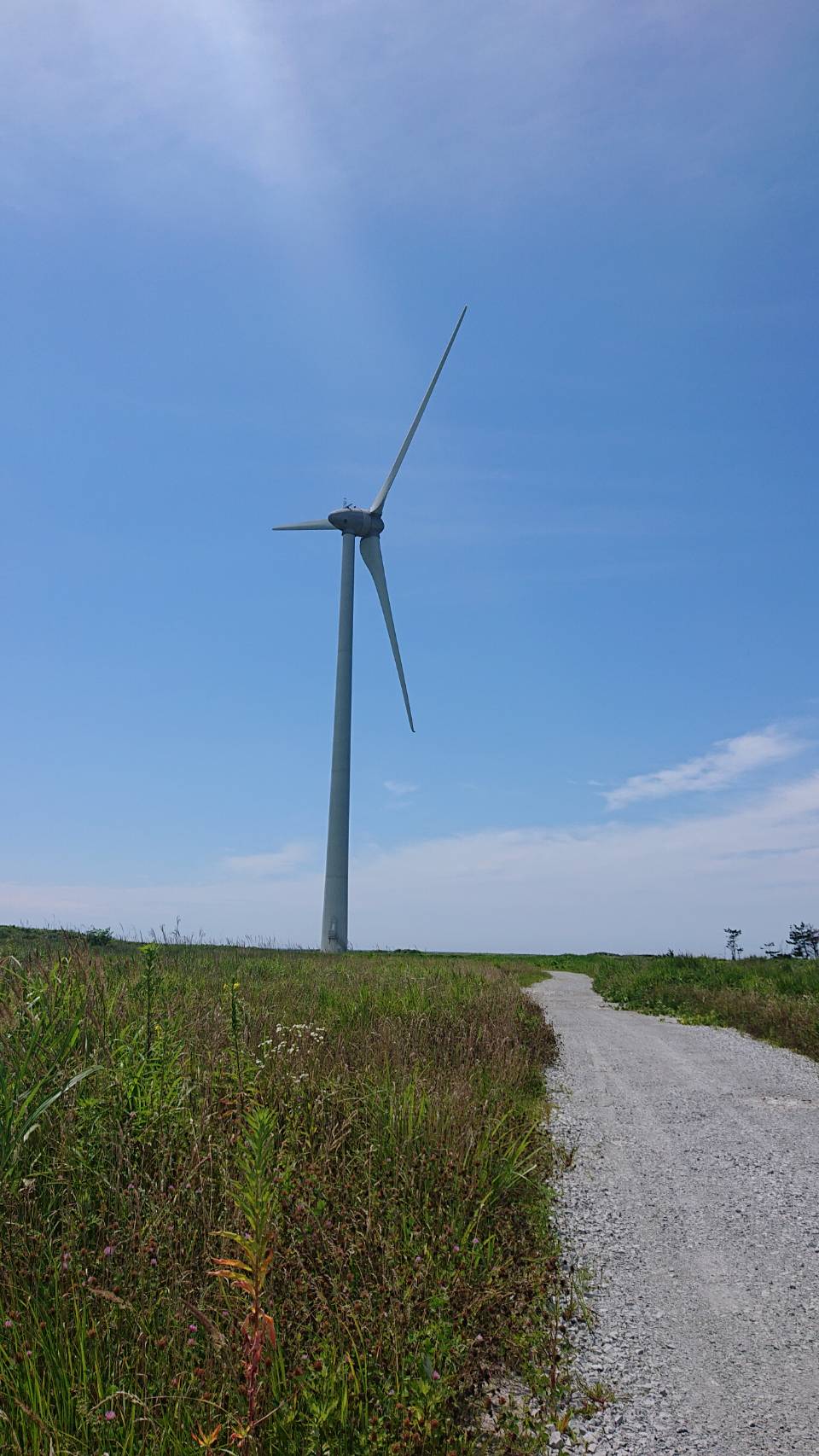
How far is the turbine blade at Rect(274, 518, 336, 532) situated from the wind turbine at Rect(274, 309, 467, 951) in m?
1.46

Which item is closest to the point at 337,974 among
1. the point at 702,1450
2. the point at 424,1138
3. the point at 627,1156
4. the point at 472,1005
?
the point at 472,1005

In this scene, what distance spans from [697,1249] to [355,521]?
40350mm

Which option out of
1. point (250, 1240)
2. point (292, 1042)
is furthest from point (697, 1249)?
point (250, 1240)

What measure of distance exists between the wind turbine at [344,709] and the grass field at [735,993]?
15.7m

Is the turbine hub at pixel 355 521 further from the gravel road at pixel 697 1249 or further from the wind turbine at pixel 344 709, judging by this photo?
the gravel road at pixel 697 1249

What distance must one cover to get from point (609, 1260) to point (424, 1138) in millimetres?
1384

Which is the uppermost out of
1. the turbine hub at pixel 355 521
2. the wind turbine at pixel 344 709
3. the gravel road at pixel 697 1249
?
the turbine hub at pixel 355 521

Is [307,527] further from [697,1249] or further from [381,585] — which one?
[697,1249]

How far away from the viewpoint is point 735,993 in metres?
18.5

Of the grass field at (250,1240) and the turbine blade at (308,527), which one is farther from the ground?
the turbine blade at (308,527)

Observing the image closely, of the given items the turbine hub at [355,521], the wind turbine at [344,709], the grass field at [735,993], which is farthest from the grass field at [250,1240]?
the turbine hub at [355,521]

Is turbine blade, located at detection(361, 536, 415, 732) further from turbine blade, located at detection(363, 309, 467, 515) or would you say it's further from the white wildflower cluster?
the white wildflower cluster

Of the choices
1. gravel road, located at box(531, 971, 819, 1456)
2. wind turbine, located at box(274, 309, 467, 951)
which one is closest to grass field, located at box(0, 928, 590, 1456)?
gravel road, located at box(531, 971, 819, 1456)

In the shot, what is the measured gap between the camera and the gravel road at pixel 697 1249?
4.06 meters
